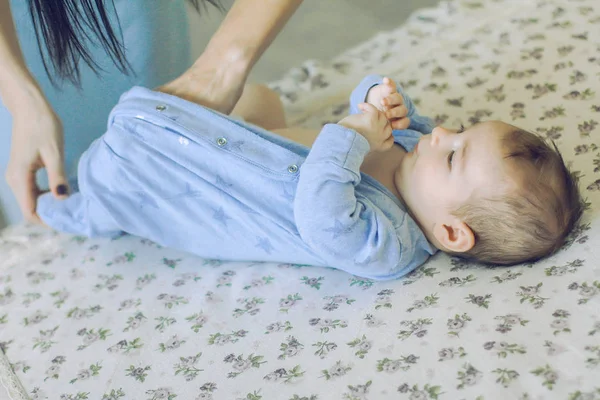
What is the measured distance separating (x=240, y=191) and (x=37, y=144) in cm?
39

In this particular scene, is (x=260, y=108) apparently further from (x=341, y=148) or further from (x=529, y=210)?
(x=529, y=210)

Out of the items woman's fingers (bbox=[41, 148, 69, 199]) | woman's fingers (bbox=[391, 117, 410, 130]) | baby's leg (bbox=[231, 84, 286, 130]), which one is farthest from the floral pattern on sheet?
baby's leg (bbox=[231, 84, 286, 130])

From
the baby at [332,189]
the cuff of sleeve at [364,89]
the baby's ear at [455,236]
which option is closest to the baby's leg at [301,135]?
the baby at [332,189]

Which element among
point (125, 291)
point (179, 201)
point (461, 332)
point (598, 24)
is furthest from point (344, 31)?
point (461, 332)

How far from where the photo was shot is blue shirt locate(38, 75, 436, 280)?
1010mm

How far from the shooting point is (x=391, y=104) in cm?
114

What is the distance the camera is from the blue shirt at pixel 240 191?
3.31 ft

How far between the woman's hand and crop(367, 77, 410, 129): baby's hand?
59 cm

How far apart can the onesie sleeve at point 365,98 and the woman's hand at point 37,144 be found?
0.55 meters

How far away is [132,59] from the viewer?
1428 mm

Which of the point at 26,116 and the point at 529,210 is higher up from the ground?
the point at 26,116

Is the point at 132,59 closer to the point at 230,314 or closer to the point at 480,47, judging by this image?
the point at 230,314

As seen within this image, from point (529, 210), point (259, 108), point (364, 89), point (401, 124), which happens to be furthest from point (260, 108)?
point (529, 210)

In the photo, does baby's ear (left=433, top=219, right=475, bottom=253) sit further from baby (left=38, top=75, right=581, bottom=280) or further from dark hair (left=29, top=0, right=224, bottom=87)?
dark hair (left=29, top=0, right=224, bottom=87)
